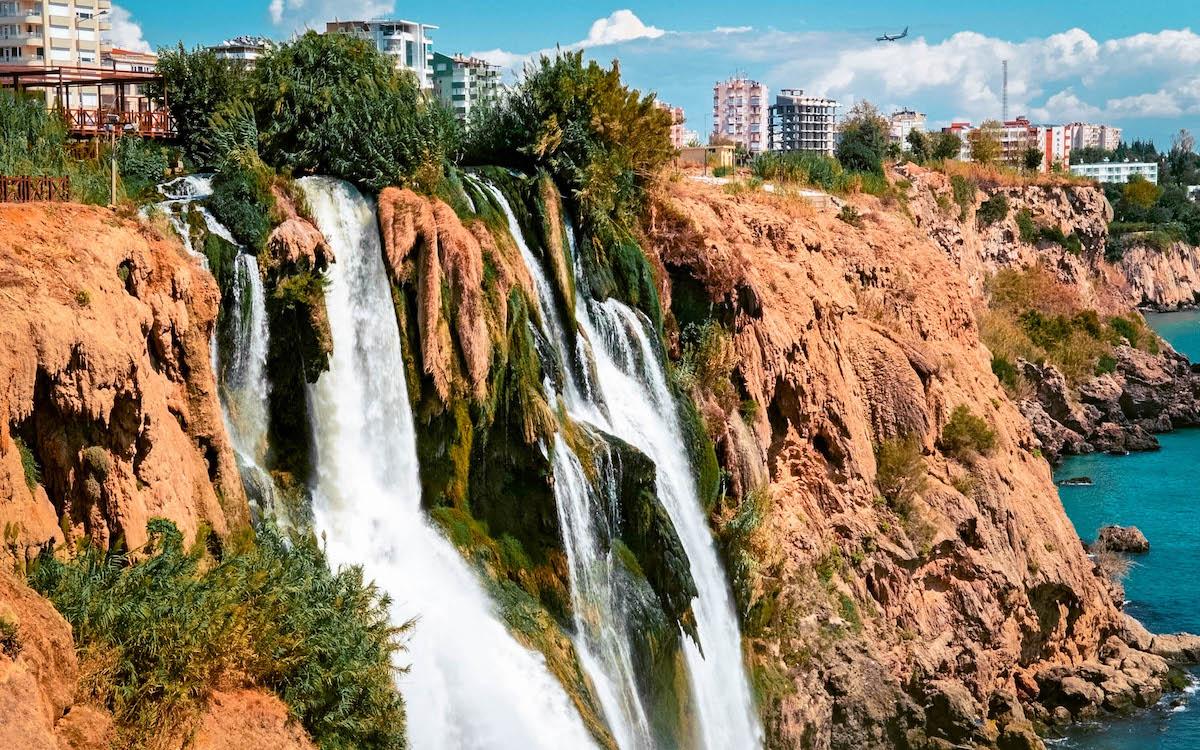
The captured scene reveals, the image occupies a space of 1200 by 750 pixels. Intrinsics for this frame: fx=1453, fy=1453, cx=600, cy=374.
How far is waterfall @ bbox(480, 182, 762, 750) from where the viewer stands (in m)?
20.9

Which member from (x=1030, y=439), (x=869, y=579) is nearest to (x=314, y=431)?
(x=869, y=579)

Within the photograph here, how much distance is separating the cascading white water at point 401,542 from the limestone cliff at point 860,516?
701 cm

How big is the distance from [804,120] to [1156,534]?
5743 inches

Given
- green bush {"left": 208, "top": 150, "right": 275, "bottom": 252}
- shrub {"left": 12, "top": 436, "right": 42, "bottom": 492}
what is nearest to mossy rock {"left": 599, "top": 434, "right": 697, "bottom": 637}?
green bush {"left": 208, "top": 150, "right": 275, "bottom": 252}

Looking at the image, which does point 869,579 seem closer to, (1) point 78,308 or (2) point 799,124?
(1) point 78,308

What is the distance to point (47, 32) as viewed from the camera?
6606cm

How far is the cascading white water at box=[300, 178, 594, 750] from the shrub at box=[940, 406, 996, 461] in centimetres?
1507

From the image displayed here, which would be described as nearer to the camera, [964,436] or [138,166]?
[138,166]

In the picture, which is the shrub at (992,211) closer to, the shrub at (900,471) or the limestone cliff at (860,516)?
the limestone cliff at (860,516)

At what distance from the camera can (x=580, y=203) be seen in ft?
87.7

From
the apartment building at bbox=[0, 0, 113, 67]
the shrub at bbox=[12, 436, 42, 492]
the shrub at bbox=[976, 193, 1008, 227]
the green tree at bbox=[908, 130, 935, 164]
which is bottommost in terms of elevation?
the shrub at bbox=[12, 436, 42, 492]

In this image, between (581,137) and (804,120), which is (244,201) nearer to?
(581,137)

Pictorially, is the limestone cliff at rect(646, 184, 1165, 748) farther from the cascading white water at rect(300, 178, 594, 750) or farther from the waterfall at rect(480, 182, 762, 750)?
the cascading white water at rect(300, 178, 594, 750)

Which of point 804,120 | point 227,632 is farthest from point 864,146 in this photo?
point 804,120
